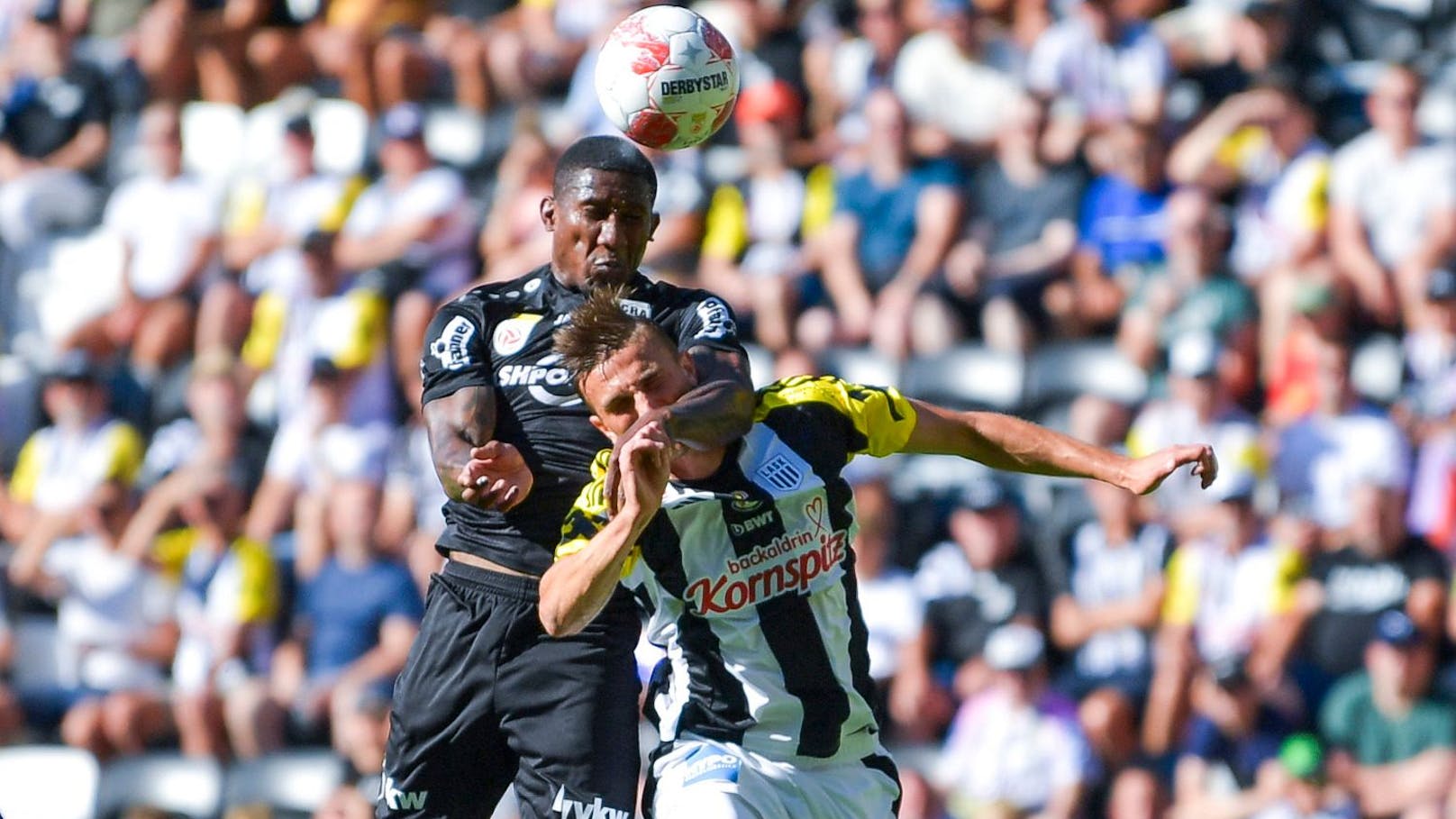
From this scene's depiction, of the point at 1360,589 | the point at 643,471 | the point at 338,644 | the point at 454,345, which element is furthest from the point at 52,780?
the point at 643,471

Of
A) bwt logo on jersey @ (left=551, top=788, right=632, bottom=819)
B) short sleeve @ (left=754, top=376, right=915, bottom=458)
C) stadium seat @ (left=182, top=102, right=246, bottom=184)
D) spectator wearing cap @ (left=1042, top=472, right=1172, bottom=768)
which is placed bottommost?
spectator wearing cap @ (left=1042, top=472, right=1172, bottom=768)

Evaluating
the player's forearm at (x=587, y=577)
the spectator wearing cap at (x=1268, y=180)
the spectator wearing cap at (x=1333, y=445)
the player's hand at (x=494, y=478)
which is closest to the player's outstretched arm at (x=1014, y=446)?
the player's hand at (x=494, y=478)

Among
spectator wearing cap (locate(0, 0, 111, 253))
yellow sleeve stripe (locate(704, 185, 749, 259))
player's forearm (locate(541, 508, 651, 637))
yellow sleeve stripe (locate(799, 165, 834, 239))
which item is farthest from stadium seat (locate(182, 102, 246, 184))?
player's forearm (locate(541, 508, 651, 637))

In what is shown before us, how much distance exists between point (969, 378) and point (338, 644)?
387 cm

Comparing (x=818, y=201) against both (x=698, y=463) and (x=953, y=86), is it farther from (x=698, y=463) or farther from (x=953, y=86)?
(x=698, y=463)

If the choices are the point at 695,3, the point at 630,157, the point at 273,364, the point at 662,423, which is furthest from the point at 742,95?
the point at 662,423

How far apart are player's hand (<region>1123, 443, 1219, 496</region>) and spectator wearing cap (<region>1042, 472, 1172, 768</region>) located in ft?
15.3

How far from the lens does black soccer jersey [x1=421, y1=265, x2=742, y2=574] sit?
6.70 meters

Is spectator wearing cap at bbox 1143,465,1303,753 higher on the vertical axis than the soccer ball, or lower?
lower

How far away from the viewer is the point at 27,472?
47.7 ft

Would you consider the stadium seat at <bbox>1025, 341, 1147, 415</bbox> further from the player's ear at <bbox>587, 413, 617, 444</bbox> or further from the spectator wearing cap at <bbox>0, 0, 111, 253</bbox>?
the spectator wearing cap at <bbox>0, 0, 111, 253</bbox>

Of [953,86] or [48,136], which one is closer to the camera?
[953,86]

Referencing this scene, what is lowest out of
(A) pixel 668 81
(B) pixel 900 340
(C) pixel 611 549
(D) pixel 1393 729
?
(D) pixel 1393 729

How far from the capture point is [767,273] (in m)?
13.0
